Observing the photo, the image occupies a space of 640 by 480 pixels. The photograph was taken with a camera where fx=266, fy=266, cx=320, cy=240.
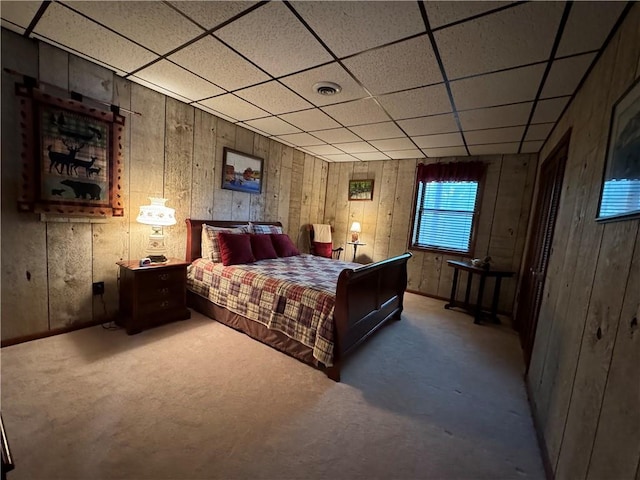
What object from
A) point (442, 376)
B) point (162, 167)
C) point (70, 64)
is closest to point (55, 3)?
point (70, 64)

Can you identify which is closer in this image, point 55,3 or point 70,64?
point 55,3

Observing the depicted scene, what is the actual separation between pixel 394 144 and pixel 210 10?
2953 millimetres

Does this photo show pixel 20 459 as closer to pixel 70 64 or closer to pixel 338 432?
pixel 338 432

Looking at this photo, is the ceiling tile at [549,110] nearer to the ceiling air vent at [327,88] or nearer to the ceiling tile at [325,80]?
the ceiling tile at [325,80]

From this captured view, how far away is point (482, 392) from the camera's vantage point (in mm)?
2090

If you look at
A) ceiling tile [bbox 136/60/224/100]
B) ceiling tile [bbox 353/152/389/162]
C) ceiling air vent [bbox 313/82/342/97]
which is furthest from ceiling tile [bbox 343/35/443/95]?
ceiling tile [bbox 353/152/389/162]

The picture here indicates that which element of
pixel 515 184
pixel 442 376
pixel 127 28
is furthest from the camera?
pixel 515 184

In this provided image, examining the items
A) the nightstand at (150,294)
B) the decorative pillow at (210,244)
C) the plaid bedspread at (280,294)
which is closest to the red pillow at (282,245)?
the plaid bedspread at (280,294)

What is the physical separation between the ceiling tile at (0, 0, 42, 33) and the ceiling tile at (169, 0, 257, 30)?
96 centimetres

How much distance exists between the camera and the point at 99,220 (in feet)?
8.52

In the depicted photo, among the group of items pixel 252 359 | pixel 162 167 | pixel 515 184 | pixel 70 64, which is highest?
pixel 70 64

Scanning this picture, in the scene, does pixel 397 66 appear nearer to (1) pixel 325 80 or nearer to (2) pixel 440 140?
(1) pixel 325 80

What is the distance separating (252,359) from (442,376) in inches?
64.4

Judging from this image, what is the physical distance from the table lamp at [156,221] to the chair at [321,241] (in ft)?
9.04
